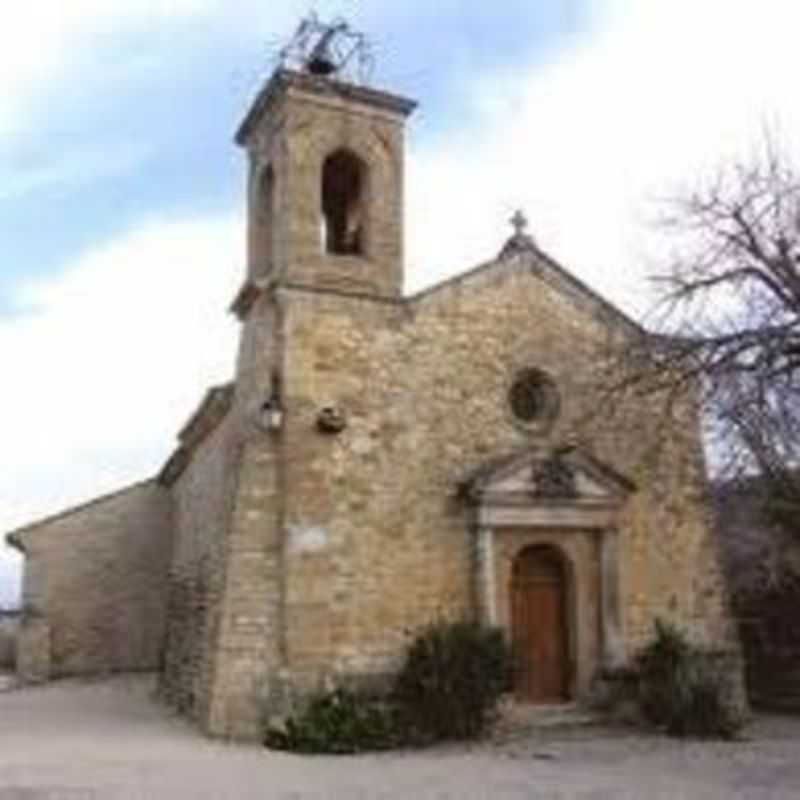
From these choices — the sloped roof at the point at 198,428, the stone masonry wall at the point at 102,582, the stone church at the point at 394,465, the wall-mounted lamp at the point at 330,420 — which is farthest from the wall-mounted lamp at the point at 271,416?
the stone masonry wall at the point at 102,582

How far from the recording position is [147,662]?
87.8ft

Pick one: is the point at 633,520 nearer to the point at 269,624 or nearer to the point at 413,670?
the point at 413,670

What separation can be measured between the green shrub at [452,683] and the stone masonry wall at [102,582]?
9.97 m

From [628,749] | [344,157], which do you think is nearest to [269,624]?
[628,749]

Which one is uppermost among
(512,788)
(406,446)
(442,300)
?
(442,300)

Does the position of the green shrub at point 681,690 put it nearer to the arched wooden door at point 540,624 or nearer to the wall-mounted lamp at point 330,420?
the arched wooden door at point 540,624

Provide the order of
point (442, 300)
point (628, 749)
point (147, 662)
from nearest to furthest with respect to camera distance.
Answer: point (628, 749) → point (442, 300) → point (147, 662)

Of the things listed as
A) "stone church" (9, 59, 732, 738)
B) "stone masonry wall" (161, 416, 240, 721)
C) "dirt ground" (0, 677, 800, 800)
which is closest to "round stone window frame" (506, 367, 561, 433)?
"stone church" (9, 59, 732, 738)

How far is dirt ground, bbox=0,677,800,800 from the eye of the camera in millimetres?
12914

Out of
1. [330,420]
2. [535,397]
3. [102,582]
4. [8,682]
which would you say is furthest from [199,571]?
[102,582]

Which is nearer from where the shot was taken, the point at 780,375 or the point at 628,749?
the point at 780,375

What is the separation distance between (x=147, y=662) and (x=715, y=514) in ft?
37.7

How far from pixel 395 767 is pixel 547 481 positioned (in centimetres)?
541

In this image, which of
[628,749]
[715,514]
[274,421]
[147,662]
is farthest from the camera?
[147,662]
